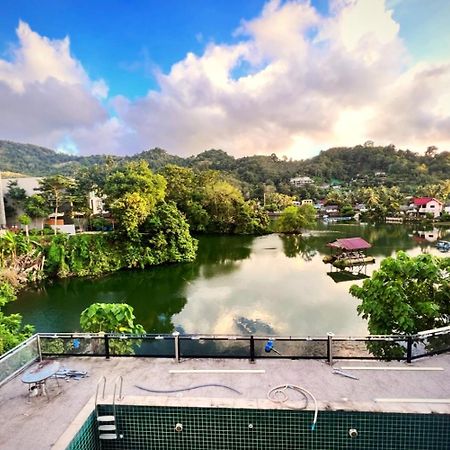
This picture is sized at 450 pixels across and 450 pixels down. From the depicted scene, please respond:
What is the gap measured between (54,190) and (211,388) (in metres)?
22.3

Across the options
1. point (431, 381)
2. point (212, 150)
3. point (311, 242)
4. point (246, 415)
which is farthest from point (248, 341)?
point (212, 150)

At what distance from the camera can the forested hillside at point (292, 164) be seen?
247ft

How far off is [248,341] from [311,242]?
25523 mm

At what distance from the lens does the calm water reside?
11602 mm

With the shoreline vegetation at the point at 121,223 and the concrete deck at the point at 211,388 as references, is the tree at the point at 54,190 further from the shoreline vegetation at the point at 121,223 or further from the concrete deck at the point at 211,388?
the concrete deck at the point at 211,388

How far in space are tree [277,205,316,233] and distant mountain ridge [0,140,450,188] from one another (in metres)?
40.8

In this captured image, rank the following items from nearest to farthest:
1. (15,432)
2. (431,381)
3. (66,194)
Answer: (15,432) < (431,381) < (66,194)

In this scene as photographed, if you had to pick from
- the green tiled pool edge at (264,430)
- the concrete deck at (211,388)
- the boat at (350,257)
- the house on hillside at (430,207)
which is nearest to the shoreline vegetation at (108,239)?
the boat at (350,257)

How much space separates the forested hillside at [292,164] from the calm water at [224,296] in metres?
47.9

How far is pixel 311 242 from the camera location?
2886cm

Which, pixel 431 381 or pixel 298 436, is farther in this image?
pixel 431 381

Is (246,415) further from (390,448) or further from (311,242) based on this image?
(311,242)

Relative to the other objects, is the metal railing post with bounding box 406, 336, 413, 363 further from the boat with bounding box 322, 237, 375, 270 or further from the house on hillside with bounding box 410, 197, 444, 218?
the house on hillside with bounding box 410, 197, 444, 218

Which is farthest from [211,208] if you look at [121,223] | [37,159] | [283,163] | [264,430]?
[283,163]
